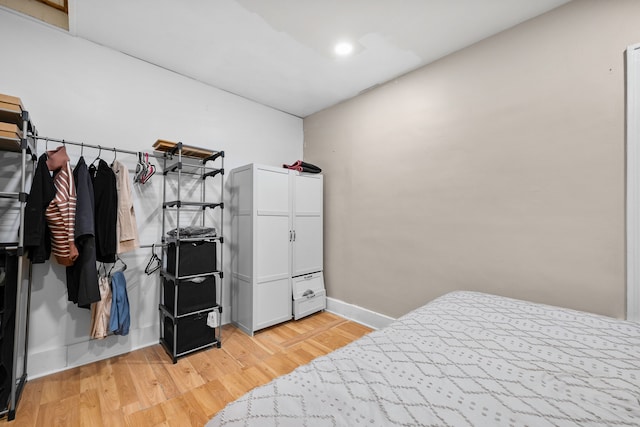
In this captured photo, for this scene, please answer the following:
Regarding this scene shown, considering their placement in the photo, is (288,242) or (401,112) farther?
(288,242)

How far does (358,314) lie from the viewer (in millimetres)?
3045

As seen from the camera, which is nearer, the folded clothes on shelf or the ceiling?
the ceiling

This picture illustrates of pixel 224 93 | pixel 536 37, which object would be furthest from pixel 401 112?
pixel 224 93

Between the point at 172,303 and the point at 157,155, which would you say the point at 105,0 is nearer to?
the point at 157,155

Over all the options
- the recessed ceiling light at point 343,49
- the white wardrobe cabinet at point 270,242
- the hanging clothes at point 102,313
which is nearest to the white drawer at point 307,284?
the white wardrobe cabinet at point 270,242

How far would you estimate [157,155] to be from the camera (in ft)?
8.27

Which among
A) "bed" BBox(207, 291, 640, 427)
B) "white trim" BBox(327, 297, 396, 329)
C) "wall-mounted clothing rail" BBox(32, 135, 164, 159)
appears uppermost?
"wall-mounted clothing rail" BBox(32, 135, 164, 159)

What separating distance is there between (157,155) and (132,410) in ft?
6.61

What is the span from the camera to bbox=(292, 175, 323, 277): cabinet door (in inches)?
123

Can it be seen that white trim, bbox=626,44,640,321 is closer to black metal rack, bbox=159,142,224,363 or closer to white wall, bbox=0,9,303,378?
black metal rack, bbox=159,142,224,363

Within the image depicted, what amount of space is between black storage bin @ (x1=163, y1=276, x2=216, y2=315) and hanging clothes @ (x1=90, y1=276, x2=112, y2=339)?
42 centimetres

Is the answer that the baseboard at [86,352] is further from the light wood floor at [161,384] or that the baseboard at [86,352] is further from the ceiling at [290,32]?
the ceiling at [290,32]

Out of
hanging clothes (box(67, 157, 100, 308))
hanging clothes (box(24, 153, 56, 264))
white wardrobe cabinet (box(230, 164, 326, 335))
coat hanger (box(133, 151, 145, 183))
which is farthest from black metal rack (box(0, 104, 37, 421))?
white wardrobe cabinet (box(230, 164, 326, 335))

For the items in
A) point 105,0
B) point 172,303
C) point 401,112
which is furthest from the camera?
point 401,112
